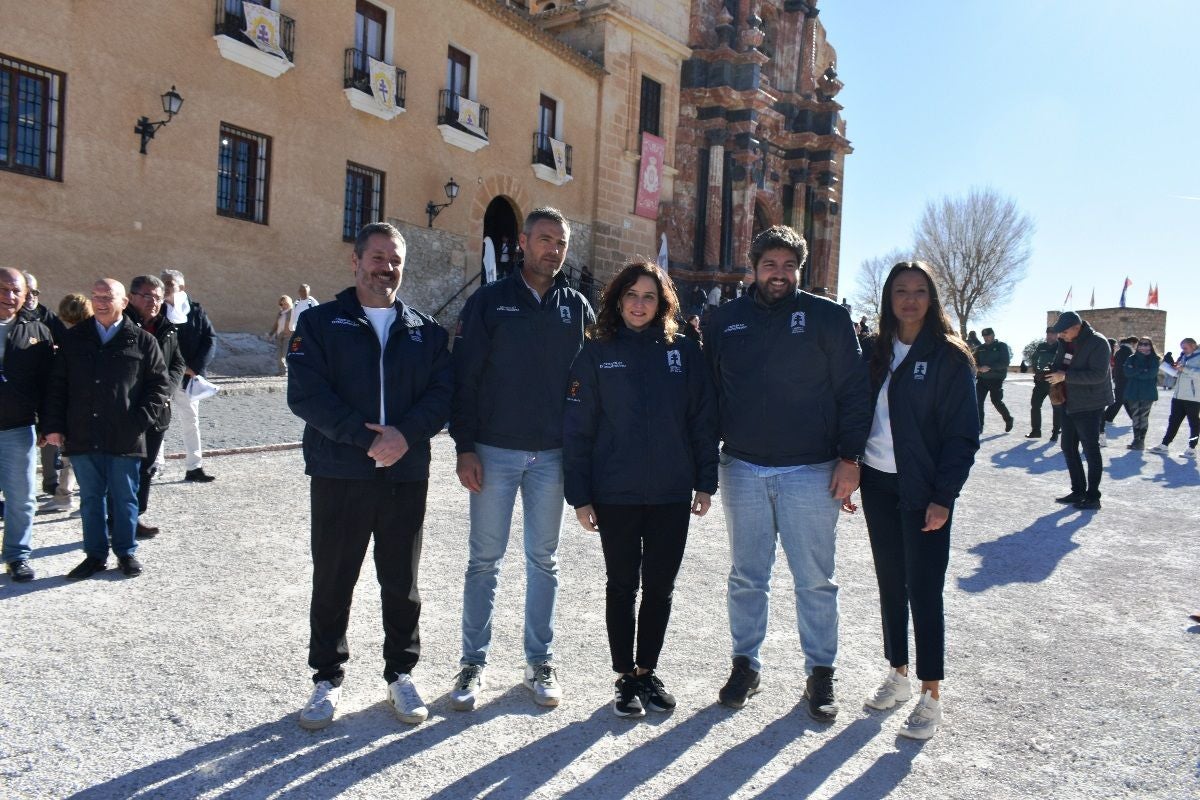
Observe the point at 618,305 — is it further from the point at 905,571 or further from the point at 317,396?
the point at 905,571

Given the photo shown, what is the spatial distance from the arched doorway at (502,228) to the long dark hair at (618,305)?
17.9 metres

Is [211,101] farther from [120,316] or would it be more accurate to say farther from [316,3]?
[120,316]

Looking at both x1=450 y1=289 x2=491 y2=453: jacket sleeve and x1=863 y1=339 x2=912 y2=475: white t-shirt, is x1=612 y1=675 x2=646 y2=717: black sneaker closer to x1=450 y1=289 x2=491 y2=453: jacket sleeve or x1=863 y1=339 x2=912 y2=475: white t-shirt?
x1=450 y1=289 x2=491 y2=453: jacket sleeve

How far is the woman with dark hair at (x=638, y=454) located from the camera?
3.41 metres

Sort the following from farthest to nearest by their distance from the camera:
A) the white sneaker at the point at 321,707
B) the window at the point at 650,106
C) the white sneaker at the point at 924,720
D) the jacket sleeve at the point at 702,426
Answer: the window at the point at 650,106 < the jacket sleeve at the point at 702,426 < the white sneaker at the point at 924,720 < the white sneaker at the point at 321,707

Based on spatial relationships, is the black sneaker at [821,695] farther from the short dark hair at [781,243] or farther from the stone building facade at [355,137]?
Answer: the stone building facade at [355,137]

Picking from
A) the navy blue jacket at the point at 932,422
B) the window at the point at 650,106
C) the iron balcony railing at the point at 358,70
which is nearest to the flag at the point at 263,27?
the iron balcony railing at the point at 358,70

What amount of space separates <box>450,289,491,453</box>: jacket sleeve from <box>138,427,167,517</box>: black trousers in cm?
279

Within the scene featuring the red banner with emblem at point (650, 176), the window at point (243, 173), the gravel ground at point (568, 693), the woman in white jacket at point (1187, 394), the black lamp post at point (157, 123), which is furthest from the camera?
the red banner with emblem at point (650, 176)

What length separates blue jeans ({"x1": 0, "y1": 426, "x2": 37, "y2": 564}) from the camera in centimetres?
472

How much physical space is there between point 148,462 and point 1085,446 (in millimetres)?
8090

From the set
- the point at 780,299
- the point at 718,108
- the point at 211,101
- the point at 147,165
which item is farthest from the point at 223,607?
the point at 718,108

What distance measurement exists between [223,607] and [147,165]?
11.4 metres

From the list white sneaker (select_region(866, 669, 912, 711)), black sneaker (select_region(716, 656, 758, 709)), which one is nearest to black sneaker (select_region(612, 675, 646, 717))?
black sneaker (select_region(716, 656, 758, 709))
